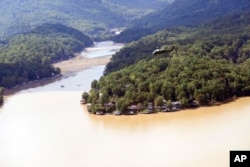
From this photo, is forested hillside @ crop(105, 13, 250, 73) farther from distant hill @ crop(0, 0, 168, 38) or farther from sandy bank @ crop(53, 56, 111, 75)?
distant hill @ crop(0, 0, 168, 38)

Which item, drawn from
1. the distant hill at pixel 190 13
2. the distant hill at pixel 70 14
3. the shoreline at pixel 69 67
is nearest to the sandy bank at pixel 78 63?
the shoreline at pixel 69 67

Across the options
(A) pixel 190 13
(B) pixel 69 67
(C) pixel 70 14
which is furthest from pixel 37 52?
(C) pixel 70 14

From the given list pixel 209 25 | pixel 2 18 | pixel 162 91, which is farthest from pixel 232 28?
pixel 2 18

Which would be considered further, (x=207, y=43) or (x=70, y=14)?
(x=70, y=14)

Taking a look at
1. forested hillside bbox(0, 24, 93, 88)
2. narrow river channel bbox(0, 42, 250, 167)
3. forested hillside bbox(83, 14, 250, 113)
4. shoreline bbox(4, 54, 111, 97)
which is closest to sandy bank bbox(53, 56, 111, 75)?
shoreline bbox(4, 54, 111, 97)

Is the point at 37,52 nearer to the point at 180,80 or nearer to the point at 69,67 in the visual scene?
the point at 69,67

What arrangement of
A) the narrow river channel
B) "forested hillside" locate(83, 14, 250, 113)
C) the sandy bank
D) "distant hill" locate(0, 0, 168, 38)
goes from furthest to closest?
"distant hill" locate(0, 0, 168, 38) < the sandy bank < "forested hillside" locate(83, 14, 250, 113) < the narrow river channel
